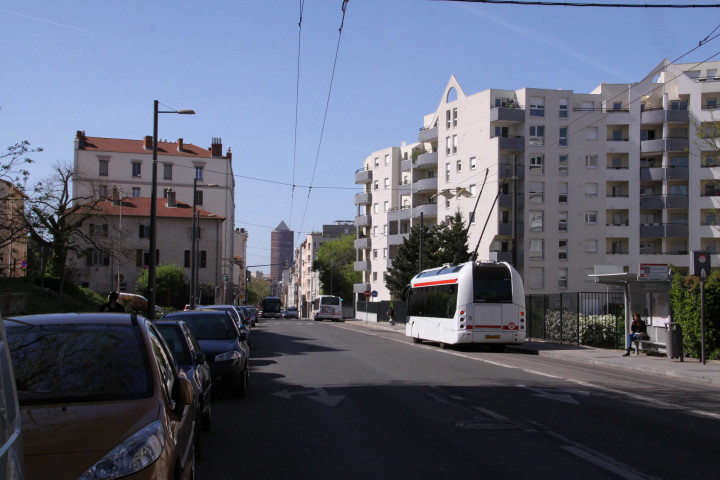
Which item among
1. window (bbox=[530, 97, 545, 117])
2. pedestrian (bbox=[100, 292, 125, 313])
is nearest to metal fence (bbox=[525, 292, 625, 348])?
pedestrian (bbox=[100, 292, 125, 313])

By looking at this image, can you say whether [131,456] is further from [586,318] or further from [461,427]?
[586,318]

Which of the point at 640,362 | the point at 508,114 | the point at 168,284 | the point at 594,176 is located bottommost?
the point at 640,362

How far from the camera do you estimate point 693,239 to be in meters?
62.4

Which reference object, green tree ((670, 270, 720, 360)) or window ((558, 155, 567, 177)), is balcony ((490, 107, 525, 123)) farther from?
green tree ((670, 270, 720, 360))

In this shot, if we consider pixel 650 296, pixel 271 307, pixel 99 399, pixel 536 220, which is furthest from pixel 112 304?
pixel 271 307

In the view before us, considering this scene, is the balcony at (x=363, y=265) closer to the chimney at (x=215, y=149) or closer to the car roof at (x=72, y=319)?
the chimney at (x=215, y=149)

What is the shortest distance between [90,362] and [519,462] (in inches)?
168

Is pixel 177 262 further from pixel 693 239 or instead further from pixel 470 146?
pixel 693 239

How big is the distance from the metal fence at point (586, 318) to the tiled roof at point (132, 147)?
66618 mm

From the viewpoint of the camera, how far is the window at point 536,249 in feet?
205

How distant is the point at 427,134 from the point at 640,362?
5584cm

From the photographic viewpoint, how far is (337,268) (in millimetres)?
119750

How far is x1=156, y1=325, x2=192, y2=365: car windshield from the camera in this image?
912cm

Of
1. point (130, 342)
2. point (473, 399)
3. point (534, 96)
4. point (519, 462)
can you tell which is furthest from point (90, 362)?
point (534, 96)
